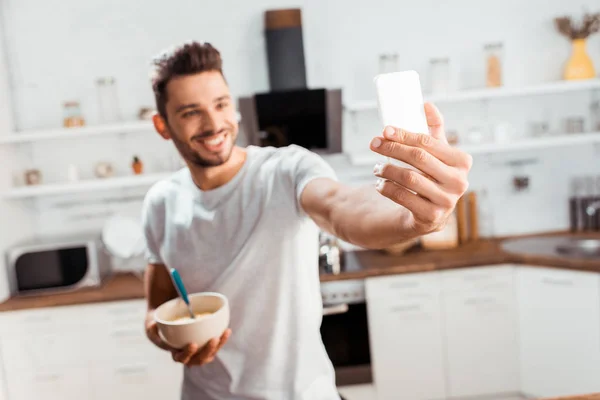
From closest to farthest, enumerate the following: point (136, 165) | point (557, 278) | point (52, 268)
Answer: point (557, 278) < point (52, 268) < point (136, 165)

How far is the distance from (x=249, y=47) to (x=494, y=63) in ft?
4.53

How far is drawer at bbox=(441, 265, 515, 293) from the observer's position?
300cm

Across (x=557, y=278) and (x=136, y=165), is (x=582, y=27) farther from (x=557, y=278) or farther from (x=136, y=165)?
(x=136, y=165)

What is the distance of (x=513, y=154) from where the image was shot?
3.64m

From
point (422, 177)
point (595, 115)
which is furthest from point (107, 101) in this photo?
point (422, 177)

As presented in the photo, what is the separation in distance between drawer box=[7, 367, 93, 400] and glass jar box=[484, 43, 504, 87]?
2.64 metres

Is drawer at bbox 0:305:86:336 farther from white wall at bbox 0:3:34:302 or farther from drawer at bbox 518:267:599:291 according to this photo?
drawer at bbox 518:267:599:291

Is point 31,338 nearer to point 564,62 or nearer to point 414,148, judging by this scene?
point 414,148

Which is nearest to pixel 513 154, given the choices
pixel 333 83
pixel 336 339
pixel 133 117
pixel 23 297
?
pixel 333 83

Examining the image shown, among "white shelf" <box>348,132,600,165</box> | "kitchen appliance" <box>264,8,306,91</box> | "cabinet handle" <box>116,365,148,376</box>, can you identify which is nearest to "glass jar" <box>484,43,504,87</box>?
"white shelf" <box>348,132,600,165</box>

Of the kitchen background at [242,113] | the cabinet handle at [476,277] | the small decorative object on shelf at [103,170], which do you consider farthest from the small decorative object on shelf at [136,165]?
the cabinet handle at [476,277]

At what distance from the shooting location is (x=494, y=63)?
3.37 metres

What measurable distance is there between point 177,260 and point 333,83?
226 centimetres

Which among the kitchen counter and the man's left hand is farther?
the kitchen counter
